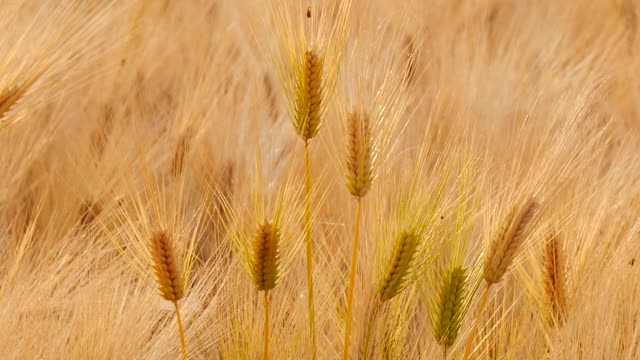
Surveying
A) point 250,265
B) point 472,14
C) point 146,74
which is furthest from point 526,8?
point 250,265

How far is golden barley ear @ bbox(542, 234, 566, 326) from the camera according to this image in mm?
1123

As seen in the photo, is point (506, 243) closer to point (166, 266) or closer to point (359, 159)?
point (359, 159)

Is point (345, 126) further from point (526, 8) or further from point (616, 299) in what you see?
point (526, 8)

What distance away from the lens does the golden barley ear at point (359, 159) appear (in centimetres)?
97

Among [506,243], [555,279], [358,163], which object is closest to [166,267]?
[358,163]

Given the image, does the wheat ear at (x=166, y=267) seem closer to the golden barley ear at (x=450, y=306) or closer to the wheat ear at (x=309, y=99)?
the wheat ear at (x=309, y=99)

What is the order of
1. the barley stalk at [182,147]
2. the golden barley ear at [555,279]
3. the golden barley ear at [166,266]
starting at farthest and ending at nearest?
the barley stalk at [182,147]
the golden barley ear at [555,279]
the golden barley ear at [166,266]

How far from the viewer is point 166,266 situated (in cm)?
95

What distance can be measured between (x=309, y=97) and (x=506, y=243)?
24 centimetres

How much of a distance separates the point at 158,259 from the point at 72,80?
29.4 inches

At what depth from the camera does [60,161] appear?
4.87 feet

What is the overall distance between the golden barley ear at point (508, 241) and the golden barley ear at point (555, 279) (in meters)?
0.12

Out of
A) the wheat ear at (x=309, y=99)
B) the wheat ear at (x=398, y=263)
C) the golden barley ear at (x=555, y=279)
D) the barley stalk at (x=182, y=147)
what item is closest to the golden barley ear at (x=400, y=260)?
the wheat ear at (x=398, y=263)

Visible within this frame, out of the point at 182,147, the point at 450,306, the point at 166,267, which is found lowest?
the point at 182,147
